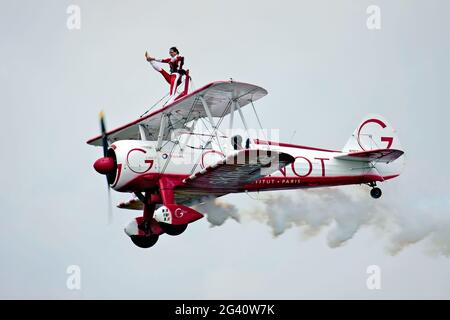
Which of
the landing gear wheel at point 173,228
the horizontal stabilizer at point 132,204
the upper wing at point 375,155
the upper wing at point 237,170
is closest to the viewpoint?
the upper wing at point 237,170

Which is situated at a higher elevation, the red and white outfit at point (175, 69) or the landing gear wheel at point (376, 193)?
the red and white outfit at point (175, 69)

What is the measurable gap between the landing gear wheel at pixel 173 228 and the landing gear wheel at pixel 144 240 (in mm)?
969

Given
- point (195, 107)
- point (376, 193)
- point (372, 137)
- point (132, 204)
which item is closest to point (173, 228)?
point (195, 107)

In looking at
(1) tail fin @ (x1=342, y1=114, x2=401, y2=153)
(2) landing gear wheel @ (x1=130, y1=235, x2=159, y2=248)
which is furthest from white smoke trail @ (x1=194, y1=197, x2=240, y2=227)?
(1) tail fin @ (x1=342, y1=114, x2=401, y2=153)

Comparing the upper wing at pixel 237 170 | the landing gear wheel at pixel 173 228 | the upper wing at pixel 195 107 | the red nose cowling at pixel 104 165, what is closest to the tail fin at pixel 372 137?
the upper wing at pixel 195 107

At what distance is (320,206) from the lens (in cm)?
2741

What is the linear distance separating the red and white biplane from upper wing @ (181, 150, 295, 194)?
0.07 feet

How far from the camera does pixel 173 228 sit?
24688 mm

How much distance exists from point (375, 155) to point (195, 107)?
458cm

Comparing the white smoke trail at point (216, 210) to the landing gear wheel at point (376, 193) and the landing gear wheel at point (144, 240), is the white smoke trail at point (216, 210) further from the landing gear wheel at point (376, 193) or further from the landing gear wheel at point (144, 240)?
the landing gear wheel at point (376, 193)

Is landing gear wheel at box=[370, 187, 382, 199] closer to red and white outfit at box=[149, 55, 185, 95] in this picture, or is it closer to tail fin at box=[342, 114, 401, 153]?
tail fin at box=[342, 114, 401, 153]

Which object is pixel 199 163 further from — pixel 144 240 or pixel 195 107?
pixel 144 240

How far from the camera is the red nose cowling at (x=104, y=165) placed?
25000 mm

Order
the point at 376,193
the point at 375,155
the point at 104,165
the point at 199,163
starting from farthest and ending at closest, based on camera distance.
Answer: the point at 376,193 < the point at 375,155 < the point at 199,163 < the point at 104,165
